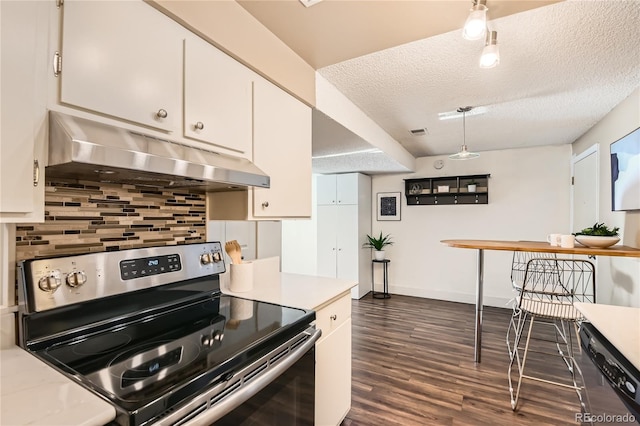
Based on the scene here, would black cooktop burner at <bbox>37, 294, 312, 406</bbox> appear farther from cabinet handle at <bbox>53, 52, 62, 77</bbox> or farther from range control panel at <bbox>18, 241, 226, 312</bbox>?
cabinet handle at <bbox>53, 52, 62, 77</bbox>

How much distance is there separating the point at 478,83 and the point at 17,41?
2398 millimetres

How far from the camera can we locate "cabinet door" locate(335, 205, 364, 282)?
185 inches

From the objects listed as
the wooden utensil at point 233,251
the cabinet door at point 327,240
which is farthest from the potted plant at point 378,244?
the wooden utensil at point 233,251

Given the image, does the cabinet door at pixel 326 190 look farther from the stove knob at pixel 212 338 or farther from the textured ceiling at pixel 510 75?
the stove knob at pixel 212 338

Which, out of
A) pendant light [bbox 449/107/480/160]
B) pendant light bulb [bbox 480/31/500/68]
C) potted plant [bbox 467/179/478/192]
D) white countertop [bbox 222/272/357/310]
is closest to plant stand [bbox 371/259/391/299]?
potted plant [bbox 467/179/478/192]

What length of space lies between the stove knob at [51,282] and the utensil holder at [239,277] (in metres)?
0.78

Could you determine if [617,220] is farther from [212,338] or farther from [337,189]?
[212,338]

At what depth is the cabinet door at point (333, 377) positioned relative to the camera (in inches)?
60.7

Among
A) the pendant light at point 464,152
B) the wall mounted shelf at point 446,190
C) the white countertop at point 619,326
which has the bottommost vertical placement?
the white countertop at point 619,326

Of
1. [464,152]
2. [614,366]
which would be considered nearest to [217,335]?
[614,366]

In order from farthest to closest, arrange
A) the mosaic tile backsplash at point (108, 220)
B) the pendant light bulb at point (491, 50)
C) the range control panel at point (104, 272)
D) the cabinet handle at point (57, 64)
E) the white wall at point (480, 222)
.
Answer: the white wall at point (480, 222), the pendant light bulb at point (491, 50), the mosaic tile backsplash at point (108, 220), the range control panel at point (104, 272), the cabinet handle at point (57, 64)

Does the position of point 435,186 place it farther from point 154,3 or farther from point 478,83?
point 154,3

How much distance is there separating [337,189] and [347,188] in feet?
0.56

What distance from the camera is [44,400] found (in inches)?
25.9
